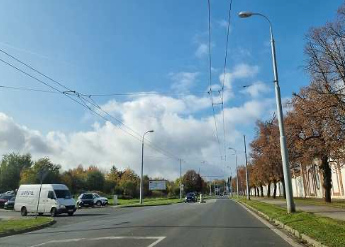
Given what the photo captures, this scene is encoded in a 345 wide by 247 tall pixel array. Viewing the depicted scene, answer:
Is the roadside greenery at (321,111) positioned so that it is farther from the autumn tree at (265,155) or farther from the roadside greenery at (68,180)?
the roadside greenery at (68,180)

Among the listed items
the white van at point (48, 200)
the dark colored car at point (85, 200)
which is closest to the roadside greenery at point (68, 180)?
the dark colored car at point (85, 200)

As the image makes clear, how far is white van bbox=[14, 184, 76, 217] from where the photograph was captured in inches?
1188

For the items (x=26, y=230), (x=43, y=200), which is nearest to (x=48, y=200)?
(x=43, y=200)

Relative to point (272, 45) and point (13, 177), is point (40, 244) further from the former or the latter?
point (13, 177)

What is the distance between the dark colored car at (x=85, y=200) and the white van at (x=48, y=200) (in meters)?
15.4

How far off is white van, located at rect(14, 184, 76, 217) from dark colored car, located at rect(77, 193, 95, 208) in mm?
15434

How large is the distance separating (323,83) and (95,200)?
33138 mm

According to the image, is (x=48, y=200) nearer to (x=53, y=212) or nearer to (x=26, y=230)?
(x=53, y=212)

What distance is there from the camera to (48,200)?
1206 inches

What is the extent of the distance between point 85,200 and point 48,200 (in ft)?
59.7

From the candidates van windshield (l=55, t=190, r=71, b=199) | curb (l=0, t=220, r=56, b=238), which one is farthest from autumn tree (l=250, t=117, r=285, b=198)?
curb (l=0, t=220, r=56, b=238)

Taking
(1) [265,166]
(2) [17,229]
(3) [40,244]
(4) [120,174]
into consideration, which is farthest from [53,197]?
(4) [120,174]

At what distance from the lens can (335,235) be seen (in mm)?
11086

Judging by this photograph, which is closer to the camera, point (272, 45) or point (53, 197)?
point (272, 45)
